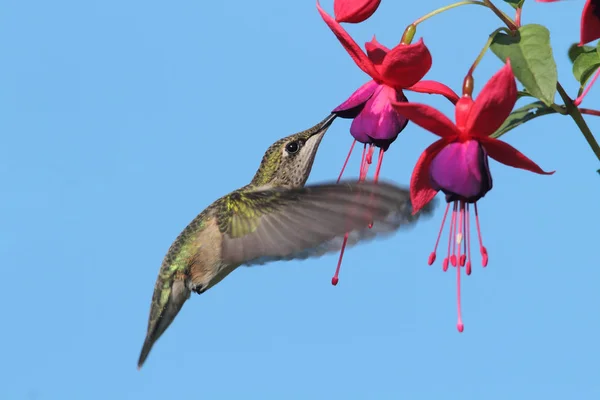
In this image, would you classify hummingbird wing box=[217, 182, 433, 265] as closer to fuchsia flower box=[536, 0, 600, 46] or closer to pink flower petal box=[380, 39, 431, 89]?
pink flower petal box=[380, 39, 431, 89]

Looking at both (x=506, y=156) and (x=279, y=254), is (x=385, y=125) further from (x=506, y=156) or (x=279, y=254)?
(x=279, y=254)

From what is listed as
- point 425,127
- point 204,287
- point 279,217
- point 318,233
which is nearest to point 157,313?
point 204,287

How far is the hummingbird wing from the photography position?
1.53m

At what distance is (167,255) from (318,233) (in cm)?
80

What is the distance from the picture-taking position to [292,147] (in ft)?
7.12

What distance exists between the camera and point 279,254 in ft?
6.13

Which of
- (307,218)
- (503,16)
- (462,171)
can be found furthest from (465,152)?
(307,218)

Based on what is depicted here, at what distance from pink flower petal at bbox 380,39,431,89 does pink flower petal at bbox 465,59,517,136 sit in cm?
15

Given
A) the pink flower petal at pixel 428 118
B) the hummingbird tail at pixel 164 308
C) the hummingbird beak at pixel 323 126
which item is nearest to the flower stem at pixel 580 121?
the pink flower petal at pixel 428 118

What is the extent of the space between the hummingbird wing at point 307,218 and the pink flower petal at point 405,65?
0.20 m

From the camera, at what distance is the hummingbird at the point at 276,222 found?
5.22ft

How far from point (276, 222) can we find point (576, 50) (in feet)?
2.59

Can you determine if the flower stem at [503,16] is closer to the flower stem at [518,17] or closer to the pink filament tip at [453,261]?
the flower stem at [518,17]

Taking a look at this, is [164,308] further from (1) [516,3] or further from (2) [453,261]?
(1) [516,3]
